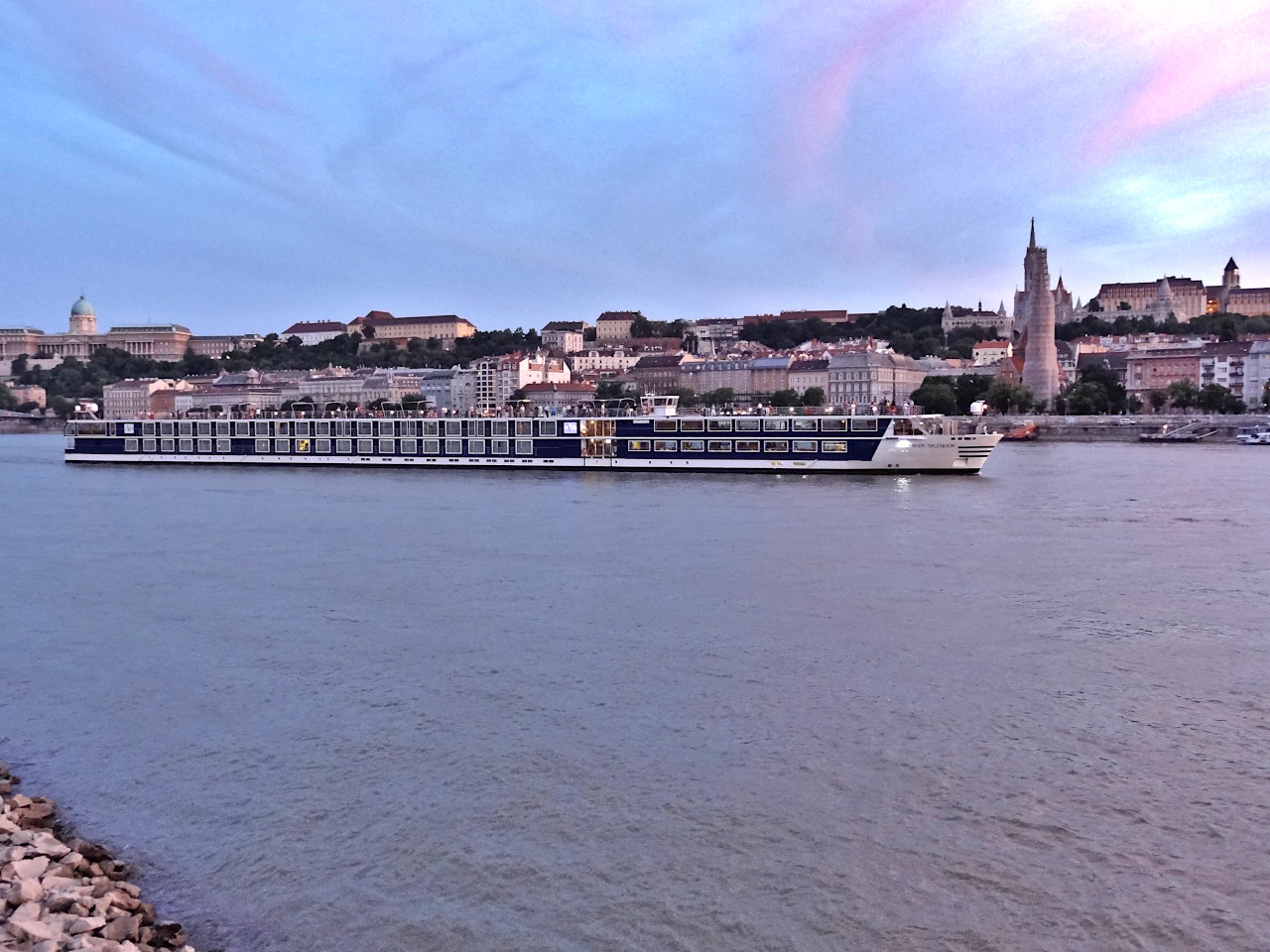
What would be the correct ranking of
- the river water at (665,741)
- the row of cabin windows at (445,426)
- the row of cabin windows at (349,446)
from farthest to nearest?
the row of cabin windows at (349,446)
the row of cabin windows at (445,426)
the river water at (665,741)

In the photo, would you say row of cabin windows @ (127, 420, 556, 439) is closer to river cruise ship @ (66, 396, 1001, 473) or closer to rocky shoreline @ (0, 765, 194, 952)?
river cruise ship @ (66, 396, 1001, 473)

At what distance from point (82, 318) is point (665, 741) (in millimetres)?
174922

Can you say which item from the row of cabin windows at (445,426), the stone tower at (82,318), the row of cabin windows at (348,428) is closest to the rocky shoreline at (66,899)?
the row of cabin windows at (445,426)

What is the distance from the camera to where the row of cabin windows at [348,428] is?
1501 inches

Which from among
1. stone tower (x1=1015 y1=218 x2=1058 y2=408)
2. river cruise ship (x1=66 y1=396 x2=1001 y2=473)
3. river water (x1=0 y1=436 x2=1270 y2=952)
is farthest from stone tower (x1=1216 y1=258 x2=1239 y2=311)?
river water (x1=0 y1=436 x2=1270 y2=952)

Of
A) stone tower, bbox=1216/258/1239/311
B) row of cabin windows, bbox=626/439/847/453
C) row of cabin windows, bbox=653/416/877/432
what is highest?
stone tower, bbox=1216/258/1239/311

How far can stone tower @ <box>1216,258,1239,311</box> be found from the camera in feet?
405

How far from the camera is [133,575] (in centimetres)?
1642

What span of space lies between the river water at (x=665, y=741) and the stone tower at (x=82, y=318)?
161 meters

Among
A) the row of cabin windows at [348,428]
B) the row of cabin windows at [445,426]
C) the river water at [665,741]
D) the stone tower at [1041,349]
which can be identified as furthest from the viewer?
the stone tower at [1041,349]

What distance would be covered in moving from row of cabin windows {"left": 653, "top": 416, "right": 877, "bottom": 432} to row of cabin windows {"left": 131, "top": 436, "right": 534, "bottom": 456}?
514cm

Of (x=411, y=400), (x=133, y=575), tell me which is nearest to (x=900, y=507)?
(x=133, y=575)

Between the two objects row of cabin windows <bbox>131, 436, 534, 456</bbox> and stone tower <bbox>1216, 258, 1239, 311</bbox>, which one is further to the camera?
stone tower <bbox>1216, 258, 1239, 311</bbox>

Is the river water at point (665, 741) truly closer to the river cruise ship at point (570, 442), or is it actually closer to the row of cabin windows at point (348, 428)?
the river cruise ship at point (570, 442)
